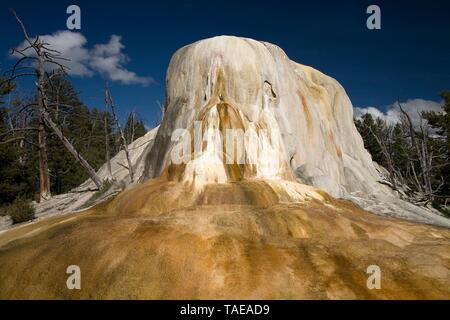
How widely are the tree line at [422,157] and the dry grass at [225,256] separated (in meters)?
13.0

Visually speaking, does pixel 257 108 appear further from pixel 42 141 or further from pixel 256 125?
pixel 42 141

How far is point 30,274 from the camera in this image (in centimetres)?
574

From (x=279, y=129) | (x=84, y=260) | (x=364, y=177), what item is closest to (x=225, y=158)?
(x=279, y=129)

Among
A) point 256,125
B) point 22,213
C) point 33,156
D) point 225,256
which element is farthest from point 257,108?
point 33,156

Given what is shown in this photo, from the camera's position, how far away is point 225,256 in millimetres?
5816

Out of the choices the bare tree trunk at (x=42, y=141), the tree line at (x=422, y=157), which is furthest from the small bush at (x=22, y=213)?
the tree line at (x=422, y=157)

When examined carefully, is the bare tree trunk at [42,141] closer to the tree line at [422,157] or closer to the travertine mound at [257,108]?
the travertine mound at [257,108]

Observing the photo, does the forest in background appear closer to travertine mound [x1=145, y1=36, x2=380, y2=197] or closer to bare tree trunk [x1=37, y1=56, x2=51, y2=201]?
bare tree trunk [x1=37, y1=56, x2=51, y2=201]

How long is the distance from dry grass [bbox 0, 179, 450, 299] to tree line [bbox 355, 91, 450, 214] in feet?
42.8

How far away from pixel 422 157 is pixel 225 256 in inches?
849
